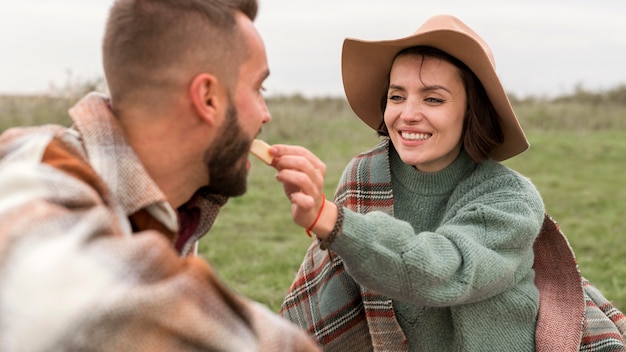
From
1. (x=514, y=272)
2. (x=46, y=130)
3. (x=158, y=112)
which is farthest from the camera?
(x=514, y=272)

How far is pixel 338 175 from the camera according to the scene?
36.4 feet

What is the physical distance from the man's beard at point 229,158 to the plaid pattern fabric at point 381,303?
3.80 ft

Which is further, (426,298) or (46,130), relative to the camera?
(426,298)

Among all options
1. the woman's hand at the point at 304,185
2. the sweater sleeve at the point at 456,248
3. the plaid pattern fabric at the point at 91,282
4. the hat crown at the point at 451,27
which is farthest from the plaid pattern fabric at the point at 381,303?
the plaid pattern fabric at the point at 91,282

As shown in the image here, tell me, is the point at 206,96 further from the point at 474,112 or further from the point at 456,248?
the point at 474,112

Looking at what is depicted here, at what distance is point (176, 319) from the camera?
1.84 meters

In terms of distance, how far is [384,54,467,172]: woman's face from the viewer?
352 centimetres

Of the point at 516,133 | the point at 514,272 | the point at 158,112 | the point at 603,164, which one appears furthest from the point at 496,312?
the point at 603,164

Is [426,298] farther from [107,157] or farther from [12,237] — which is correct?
[12,237]

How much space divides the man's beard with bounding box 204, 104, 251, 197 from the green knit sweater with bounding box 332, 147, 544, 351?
457 mm

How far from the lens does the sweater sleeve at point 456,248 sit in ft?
9.94

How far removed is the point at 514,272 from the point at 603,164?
1013 cm

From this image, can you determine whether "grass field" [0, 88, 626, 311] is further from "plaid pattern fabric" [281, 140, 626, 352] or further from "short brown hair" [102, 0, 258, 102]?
"short brown hair" [102, 0, 258, 102]

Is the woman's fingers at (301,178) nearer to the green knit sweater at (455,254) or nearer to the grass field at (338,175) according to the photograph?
the green knit sweater at (455,254)
